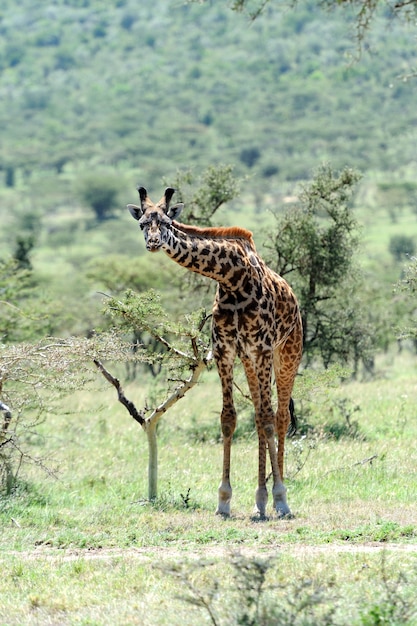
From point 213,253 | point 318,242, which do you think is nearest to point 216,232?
point 213,253

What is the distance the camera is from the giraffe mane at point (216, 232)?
1189 centimetres

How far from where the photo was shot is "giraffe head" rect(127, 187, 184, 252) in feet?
36.2

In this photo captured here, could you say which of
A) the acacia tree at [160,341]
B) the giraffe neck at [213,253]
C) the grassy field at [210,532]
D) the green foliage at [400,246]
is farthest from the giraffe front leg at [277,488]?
the green foliage at [400,246]

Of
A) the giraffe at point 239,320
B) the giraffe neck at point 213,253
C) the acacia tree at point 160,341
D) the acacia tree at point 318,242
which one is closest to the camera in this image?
the giraffe neck at point 213,253

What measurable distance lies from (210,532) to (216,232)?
340cm

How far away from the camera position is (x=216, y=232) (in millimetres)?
12203

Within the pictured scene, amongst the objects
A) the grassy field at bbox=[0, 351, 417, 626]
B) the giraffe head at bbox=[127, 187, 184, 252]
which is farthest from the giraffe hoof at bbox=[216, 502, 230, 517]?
the giraffe head at bbox=[127, 187, 184, 252]

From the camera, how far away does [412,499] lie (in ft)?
40.5

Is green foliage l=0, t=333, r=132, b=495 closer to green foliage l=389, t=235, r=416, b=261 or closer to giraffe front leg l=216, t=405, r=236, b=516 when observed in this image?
giraffe front leg l=216, t=405, r=236, b=516

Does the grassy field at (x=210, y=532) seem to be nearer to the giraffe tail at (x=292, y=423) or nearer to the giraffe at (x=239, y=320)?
the giraffe tail at (x=292, y=423)

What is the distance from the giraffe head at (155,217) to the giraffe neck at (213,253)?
167mm

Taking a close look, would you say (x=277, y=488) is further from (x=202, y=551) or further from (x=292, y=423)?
(x=292, y=423)

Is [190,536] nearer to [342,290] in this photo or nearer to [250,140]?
[342,290]

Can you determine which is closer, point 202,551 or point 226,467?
point 202,551
